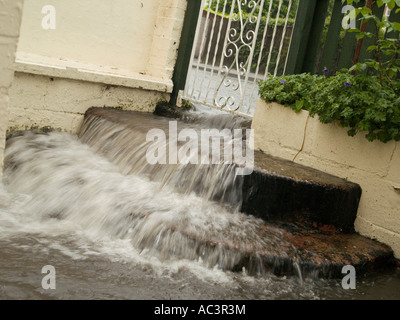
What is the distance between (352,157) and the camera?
4.17m

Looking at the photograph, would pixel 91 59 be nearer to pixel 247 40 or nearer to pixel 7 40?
pixel 247 40

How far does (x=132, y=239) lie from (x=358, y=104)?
2.13m

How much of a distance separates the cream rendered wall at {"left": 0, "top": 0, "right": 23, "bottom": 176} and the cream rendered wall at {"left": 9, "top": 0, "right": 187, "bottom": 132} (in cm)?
269

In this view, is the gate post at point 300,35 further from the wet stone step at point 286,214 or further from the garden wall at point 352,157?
the wet stone step at point 286,214

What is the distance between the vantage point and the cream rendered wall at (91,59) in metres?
5.32

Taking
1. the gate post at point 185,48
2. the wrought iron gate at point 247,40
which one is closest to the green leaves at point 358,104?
the wrought iron gate at point 247,40

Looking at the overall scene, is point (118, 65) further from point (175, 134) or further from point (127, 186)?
point (127, 186)

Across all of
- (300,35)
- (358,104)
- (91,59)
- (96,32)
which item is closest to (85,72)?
(91,59)

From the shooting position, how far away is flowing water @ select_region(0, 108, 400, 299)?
286cm

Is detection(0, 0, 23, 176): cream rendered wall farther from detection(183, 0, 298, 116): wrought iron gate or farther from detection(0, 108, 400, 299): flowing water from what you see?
detection(183, 0, 298, 116): wrought iron gate

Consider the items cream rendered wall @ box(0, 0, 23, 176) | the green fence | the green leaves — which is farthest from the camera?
the green fence

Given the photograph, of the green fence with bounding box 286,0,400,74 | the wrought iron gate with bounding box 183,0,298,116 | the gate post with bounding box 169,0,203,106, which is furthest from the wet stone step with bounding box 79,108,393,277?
the gate post with bounding box 169,0,203,106

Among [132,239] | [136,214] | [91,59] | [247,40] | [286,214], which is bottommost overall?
[132,239]

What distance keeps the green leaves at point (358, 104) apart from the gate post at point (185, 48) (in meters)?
2.25
